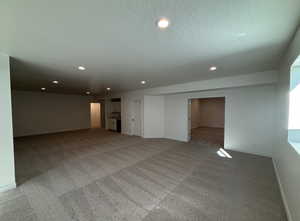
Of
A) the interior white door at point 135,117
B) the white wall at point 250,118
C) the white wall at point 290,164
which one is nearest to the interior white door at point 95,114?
the interior white door at point 135,117

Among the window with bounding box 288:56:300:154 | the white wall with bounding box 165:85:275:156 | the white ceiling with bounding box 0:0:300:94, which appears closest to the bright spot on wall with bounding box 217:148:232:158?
the white wall with bounding box 165:85:275:156

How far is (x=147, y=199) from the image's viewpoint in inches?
81.4

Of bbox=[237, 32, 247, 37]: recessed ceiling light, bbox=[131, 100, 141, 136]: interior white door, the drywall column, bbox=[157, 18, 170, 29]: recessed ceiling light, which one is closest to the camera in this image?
bbox=[157, 18, 170, 29]: recessed ceiling light

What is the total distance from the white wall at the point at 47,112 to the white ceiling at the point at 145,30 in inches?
237

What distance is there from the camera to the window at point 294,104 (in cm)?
188

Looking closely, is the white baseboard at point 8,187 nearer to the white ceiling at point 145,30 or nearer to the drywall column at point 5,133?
the drywall column at point 5,133

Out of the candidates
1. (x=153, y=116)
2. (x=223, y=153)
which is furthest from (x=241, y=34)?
(x=153, y=116)

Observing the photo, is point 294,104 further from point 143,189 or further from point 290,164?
point 143,189

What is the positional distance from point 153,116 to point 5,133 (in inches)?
203

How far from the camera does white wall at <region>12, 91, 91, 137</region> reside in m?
6.82

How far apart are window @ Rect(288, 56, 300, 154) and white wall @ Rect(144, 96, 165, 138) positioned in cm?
494

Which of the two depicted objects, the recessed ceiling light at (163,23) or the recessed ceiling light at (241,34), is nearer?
the recessed ceiling light at (163,23)

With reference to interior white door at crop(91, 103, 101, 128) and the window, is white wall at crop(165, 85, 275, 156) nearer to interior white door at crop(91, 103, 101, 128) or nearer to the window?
the window

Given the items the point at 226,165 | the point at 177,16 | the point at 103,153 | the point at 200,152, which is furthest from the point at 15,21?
the point at 200,152
